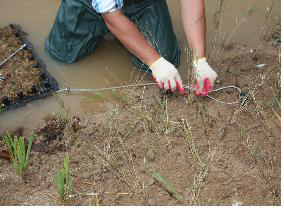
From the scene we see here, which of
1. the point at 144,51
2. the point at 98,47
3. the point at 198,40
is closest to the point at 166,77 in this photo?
the point at 144,51

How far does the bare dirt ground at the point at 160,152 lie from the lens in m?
2.19

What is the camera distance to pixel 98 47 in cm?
337

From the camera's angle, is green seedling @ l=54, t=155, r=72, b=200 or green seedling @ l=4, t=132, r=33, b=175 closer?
green seedling @ l=54, t=155, r=72, b=200

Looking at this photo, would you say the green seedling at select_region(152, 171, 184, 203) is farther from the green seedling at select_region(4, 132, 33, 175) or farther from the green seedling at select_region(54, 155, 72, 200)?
the green seedling at select_region(4, 132, 33, 175)

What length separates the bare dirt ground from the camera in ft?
7.18

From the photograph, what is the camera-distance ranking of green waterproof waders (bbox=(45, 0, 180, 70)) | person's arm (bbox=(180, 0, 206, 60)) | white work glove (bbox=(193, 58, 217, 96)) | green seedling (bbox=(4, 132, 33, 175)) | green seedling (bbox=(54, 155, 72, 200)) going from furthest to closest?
green waterproof waders (bbox=(45, 0, 180, 70))
person's arm (bbox=(180, 0, 206, 60))
white work glove (bbox=(193, 58, 217, 96))
green seedling (bbox=(4, 132, 33, 175))
green seedling (bbox=(54, 155, 72, 200))

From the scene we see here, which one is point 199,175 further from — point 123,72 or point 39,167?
point 123,72

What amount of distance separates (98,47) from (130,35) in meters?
0.67

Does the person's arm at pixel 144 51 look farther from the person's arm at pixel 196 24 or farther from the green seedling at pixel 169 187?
the green seedling at pixel 169 187

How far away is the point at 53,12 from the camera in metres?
3.70

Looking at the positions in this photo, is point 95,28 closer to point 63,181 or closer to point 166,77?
point 166,77

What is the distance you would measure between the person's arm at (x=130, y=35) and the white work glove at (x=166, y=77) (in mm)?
64

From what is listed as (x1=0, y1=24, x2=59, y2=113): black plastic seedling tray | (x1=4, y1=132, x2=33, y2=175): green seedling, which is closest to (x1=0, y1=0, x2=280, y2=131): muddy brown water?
(x1=0, y1=24, x2=59, y2=113): black plastic seedling tray

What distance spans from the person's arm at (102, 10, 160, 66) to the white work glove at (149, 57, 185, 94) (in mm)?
64
